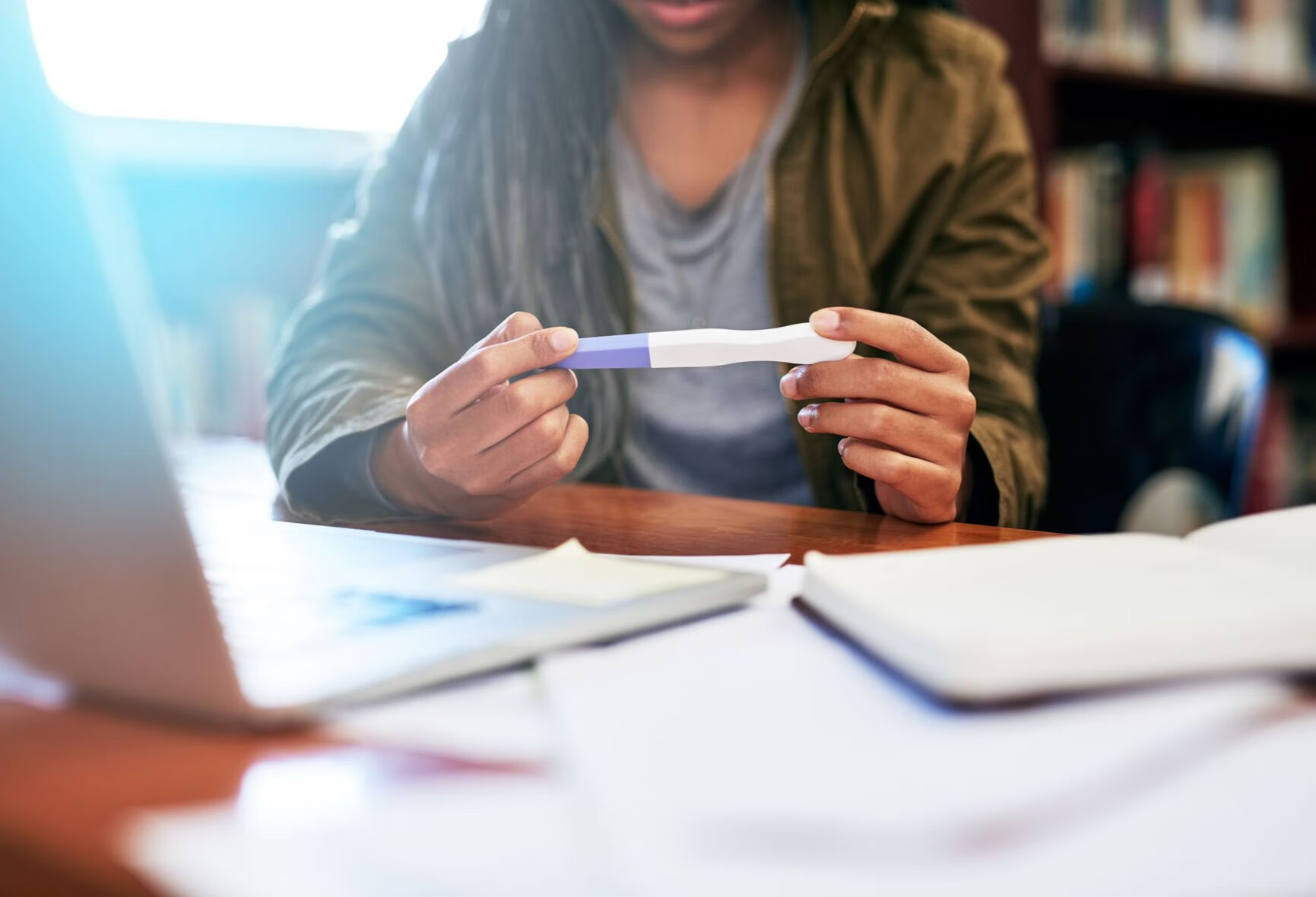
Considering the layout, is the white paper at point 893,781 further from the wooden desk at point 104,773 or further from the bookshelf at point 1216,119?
the bookshelf at point 1216,119

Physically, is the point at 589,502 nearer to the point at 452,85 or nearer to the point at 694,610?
the point at 694,610

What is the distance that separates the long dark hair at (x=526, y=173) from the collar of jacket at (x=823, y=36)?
1 centimetres

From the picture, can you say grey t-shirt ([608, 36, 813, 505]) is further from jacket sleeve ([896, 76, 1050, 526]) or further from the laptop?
the laptop

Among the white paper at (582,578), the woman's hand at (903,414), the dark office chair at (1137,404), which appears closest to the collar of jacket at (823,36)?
the dark office chair at (1137,404)

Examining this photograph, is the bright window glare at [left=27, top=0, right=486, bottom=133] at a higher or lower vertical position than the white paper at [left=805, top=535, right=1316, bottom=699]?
higher

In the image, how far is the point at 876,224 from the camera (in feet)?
3.04

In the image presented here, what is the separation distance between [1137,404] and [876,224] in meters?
0.27

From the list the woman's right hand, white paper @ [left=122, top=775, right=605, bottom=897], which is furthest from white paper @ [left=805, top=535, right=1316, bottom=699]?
the woman's right hand

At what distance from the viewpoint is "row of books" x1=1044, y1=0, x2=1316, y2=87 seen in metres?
1.44

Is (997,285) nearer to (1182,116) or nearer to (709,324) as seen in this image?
(709,324)

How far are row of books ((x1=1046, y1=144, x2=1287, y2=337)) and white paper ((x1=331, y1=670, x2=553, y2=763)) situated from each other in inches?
55.3

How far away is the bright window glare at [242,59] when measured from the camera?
136cm

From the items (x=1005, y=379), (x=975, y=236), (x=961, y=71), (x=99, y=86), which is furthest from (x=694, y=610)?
(x=99, y=86)

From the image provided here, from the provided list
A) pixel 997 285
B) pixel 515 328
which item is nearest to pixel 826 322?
pixel 515 328
